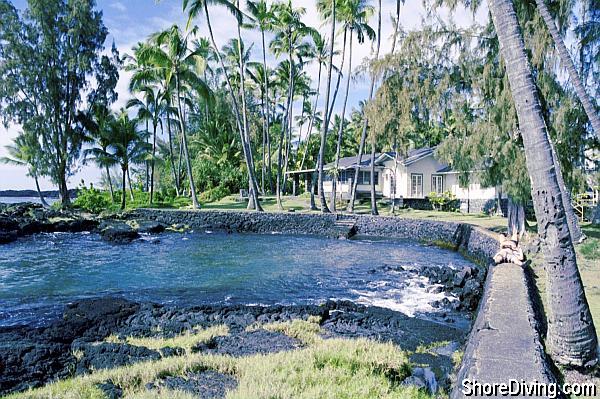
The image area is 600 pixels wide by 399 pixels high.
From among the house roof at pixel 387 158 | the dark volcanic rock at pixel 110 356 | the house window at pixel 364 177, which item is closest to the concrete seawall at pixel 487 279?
the dark volcanic rock at pixel 110 356

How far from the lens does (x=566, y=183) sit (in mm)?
12180

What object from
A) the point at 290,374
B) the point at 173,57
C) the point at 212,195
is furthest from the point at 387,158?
the point at 290,374

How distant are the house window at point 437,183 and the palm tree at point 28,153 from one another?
2785cm

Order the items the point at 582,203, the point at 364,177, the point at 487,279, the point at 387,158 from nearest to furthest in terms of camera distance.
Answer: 1. the point at 487,279
2. the point at 582,203
3. the point at 387,158
4. the point at 364,177

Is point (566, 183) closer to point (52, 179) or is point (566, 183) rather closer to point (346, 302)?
point (346, 302)

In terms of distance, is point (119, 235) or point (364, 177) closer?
point (119, 235)

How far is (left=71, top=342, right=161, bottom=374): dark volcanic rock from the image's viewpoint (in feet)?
16.8

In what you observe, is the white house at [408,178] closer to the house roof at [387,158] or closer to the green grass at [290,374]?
the house roof at [387,158]

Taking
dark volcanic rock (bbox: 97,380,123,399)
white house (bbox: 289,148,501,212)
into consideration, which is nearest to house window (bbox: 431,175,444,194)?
white house (bbox: 289,148,501,212)

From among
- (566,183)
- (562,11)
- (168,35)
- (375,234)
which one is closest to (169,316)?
(566,183)

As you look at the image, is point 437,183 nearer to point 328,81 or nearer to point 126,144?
point 328,81

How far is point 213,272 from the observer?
12797 mm

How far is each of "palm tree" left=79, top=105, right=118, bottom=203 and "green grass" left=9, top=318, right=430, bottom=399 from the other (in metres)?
28.5

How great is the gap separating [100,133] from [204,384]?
30081 millimetres
